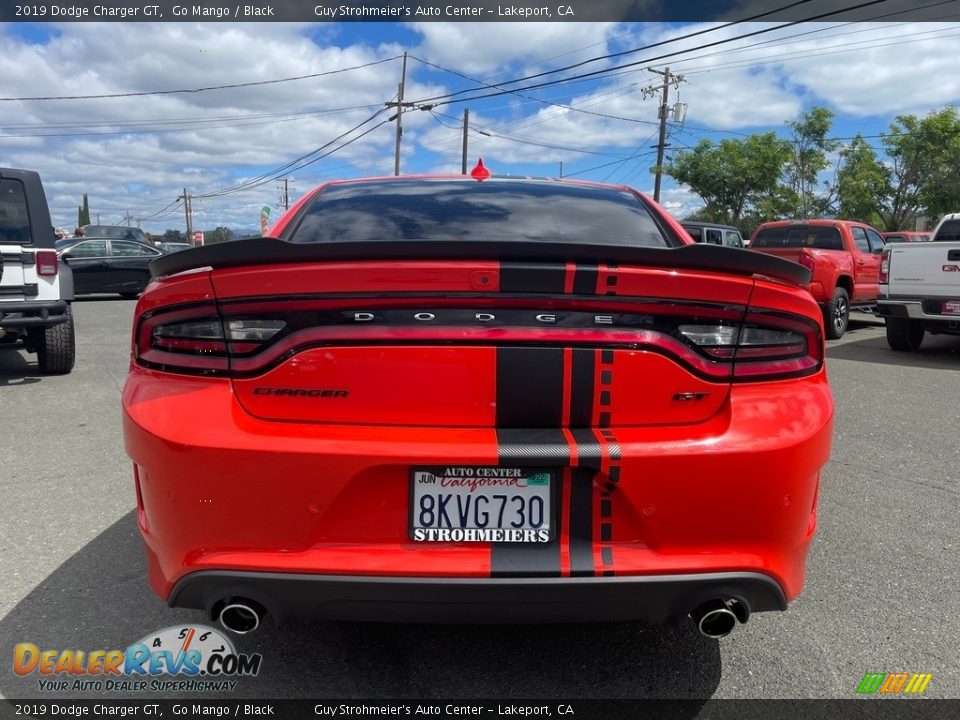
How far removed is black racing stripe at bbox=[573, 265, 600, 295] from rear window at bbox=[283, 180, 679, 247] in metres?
0.63

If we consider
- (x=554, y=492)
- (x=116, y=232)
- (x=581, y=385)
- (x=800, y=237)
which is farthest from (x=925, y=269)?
(x=116, y=232)

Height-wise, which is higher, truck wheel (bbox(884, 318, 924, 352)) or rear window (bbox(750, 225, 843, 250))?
rear window (bbox(750, 225, 843, 250))

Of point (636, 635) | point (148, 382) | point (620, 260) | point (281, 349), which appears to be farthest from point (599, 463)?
point (148, 382)

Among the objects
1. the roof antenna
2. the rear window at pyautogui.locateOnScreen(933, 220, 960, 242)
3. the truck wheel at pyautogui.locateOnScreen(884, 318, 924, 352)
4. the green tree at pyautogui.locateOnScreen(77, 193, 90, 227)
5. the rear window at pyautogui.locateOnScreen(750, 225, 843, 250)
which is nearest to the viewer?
the roof antenna

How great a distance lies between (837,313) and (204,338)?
36.2ft

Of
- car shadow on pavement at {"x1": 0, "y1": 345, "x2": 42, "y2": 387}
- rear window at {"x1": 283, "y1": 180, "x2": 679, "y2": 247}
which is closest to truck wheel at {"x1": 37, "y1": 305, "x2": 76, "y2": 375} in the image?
car shadow on pavement at {"x1": 0, "y1": 345, "x2": 42, "y2": 387}

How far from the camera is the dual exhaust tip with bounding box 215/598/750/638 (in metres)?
1.89

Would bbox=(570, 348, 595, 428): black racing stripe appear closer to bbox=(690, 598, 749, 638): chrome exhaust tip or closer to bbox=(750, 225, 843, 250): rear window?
bbox=(690, 598, 749, 638): chrome exhaust tip

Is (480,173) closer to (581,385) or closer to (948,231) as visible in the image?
(581,385)

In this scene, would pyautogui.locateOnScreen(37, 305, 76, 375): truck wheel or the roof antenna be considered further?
pyautogui.locateOnScreen(37, 305, 76, 375): truck wheel

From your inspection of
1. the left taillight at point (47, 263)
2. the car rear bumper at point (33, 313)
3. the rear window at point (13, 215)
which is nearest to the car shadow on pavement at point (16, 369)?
the car rear bumper at point (33, 313)

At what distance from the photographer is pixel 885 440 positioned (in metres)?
5.11

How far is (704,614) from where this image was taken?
1.90 m

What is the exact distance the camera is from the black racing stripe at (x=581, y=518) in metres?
1.83
